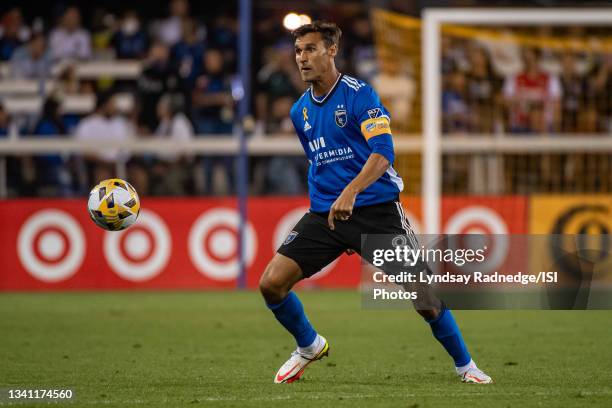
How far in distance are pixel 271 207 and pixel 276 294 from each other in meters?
9.26

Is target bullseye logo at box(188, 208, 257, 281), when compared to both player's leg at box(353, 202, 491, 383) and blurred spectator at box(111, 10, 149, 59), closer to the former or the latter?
blurred spectator at box(111, 10, 149, 59)

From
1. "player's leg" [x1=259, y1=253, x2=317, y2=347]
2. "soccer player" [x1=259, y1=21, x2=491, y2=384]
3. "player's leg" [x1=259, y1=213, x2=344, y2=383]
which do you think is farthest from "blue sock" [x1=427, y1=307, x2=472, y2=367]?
"player's leg" [x1=259, y1=253, x2=317, y2=347]

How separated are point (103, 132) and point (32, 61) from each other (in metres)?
1.94

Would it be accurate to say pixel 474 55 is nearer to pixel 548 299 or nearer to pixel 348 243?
pixel 548 299

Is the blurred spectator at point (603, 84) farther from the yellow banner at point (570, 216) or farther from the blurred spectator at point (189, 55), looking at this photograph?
the blurred spectator at point (189, 55)

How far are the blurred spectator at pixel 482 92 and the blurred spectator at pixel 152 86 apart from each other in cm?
466

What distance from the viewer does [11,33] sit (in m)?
19.6

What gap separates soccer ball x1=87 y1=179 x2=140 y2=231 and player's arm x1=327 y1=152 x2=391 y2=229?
202 cm

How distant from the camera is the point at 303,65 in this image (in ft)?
24.5

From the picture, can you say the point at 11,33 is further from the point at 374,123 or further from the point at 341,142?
the point at 374,123

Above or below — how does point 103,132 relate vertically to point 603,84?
below

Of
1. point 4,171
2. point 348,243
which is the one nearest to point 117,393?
point 348,243

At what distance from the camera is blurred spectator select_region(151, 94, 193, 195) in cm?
1761

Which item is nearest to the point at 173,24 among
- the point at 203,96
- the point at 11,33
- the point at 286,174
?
the point at 203,96
